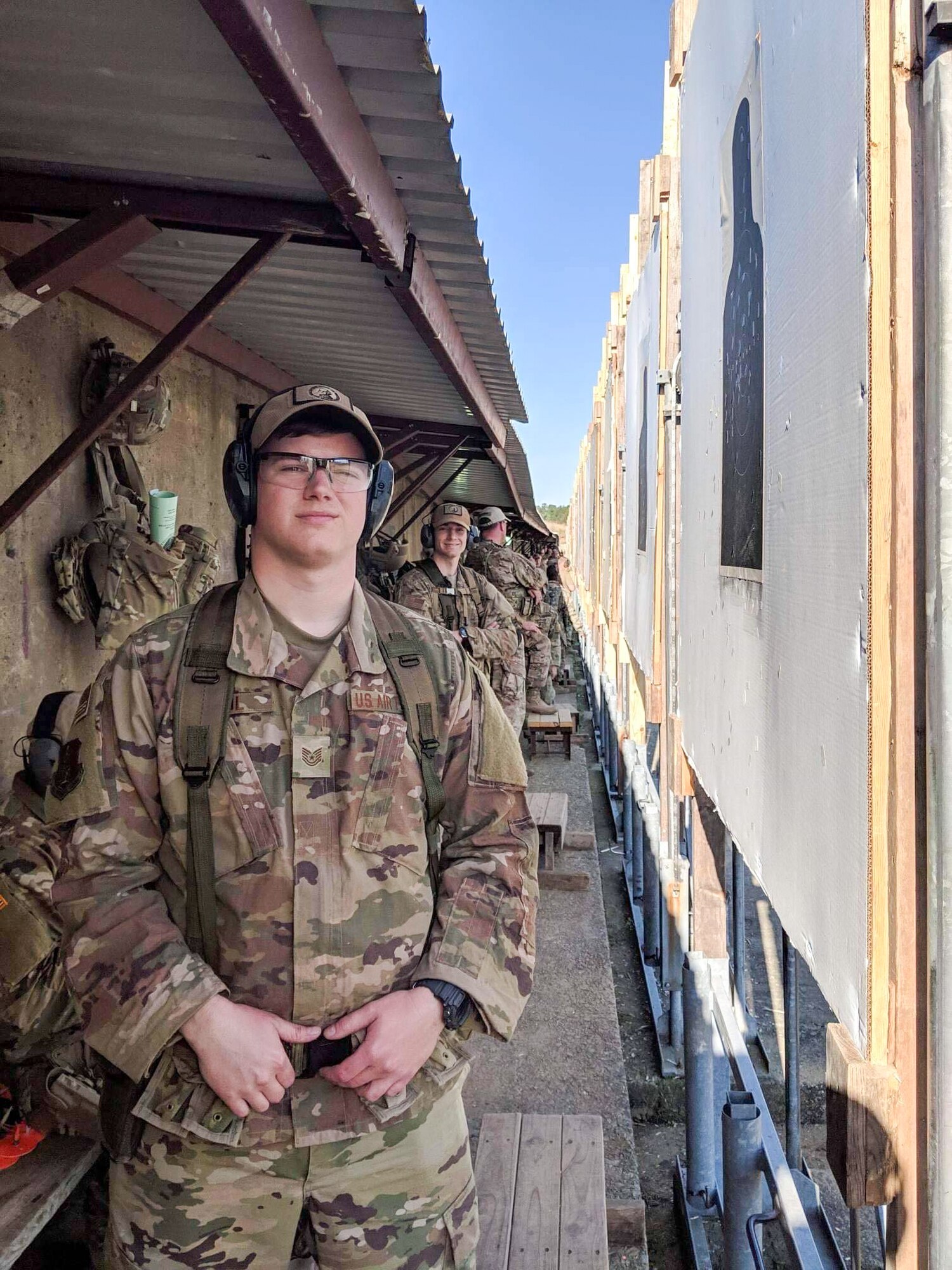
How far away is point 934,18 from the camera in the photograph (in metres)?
0.98

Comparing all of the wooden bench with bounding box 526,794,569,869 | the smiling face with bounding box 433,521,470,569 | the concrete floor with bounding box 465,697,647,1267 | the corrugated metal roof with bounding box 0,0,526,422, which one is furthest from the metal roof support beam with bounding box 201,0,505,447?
the wooden bench with bounding box 526,794,569,869

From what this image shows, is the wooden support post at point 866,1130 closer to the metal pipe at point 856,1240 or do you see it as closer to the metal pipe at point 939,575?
the metal pipe at point 939,575

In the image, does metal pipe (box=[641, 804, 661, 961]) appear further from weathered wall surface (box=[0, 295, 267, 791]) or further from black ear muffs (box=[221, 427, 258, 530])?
black ear muffs (box=[221, 427, 258, 530])

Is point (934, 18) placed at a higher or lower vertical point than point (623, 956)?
higher

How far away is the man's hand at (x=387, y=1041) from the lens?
1529 millimetres

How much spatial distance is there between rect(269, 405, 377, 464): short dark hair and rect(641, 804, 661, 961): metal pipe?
3482 millimetres

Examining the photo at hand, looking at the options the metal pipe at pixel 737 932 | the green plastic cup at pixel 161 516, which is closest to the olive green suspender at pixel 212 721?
the metal pipe at pixel 737 932

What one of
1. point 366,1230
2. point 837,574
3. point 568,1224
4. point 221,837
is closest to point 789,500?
point 837,574

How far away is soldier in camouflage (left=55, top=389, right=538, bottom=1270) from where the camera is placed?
1535mm

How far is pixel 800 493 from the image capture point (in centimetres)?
145

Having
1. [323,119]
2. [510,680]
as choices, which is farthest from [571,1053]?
[510,680]

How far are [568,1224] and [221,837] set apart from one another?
1684 millimetres

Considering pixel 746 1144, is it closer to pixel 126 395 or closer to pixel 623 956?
pixel 126 395

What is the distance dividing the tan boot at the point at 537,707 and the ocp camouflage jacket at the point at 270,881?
8370 mm
